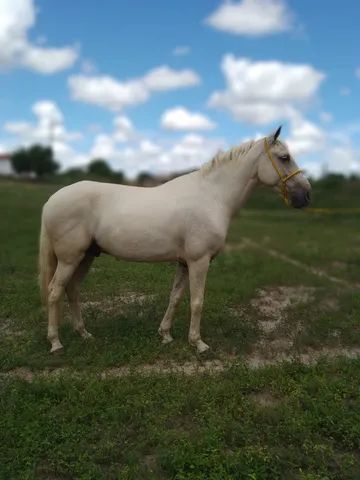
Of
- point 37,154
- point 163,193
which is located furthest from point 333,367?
point 37,154

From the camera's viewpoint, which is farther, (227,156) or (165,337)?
(165,337)

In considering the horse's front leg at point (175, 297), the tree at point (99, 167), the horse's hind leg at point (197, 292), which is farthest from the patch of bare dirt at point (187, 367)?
the tree at point (99, 167)

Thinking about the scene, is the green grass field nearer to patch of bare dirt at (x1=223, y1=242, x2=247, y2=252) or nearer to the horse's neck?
the horse's neck

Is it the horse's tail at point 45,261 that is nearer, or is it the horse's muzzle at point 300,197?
the horse's muzzle at point 300,197

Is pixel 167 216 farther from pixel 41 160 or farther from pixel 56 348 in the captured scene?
pixel 41 160

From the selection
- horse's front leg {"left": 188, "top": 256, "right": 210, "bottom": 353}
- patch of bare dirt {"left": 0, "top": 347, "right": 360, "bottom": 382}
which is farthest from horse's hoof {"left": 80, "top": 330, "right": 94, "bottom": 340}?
horse's front leg {"left": 188, "top": 256, "right": 210, "bottom": 353}

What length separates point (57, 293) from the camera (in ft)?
17.1

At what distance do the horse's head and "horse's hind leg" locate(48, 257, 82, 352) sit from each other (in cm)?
241

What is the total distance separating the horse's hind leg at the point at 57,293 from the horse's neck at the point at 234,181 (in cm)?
179

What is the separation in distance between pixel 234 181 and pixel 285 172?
1.91ft

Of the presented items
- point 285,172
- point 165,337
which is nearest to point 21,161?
point 165,337

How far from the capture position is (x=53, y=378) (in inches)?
176

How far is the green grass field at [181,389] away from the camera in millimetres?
3367

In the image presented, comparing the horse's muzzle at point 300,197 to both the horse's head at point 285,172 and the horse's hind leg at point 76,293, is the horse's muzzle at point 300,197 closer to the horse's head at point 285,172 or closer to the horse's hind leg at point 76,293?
the horse's head at point 285,172
